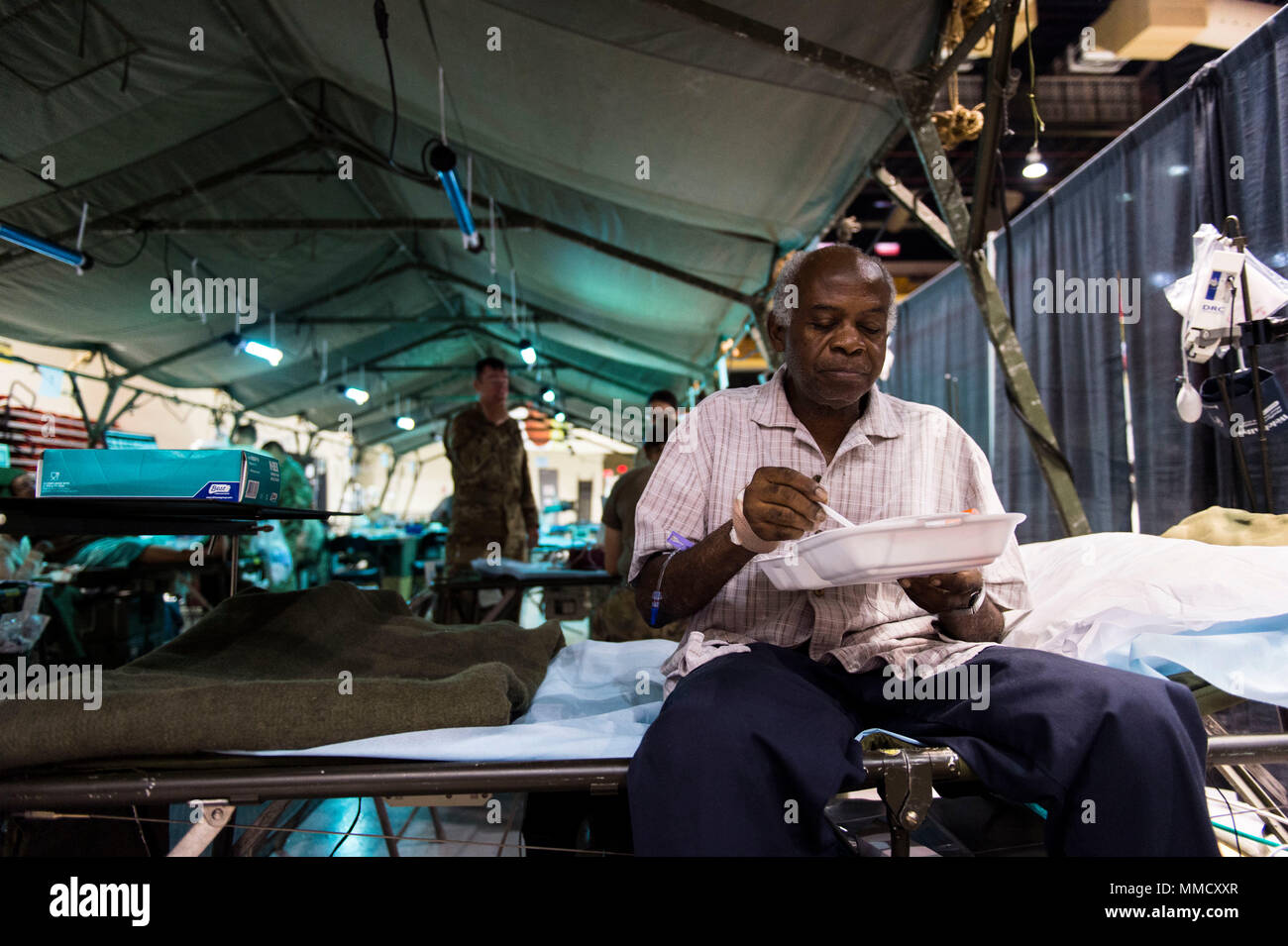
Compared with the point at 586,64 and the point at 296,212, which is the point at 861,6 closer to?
the point at 586,64

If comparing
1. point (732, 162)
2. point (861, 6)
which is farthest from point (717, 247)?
point (861, 6)

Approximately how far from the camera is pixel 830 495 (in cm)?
165

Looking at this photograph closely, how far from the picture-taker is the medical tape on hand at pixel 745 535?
1271 millimetres

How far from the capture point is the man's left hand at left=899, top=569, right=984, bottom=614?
134 cm

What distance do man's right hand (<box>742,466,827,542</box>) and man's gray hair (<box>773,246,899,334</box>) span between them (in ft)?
1.71

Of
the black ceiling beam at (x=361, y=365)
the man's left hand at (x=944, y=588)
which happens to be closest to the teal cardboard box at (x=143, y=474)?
the man's left hand at (x=944, y=588)

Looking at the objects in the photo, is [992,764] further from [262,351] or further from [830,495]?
[262,351]

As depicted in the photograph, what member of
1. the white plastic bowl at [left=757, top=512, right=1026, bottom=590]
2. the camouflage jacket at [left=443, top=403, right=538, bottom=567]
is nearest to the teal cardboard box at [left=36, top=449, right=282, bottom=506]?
the white plastic bowl at [left=757, top=512, right=1026, bottom=590]

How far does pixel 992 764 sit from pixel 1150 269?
11.4ft

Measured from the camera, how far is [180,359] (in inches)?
379

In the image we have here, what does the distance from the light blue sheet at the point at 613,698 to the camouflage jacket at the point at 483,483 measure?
3582mm

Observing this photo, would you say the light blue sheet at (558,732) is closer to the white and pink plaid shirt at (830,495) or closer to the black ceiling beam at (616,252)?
the white and pink plaid shirt at (830,495)

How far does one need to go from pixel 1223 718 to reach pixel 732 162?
398 cm

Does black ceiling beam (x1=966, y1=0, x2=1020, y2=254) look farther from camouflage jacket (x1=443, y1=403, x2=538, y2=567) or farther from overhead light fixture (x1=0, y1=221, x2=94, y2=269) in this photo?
overhead light fixture (x1=0, y1=221, x2=94, y2=269)
